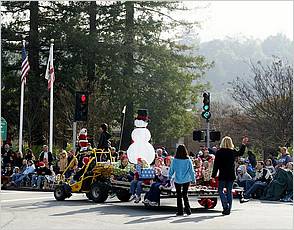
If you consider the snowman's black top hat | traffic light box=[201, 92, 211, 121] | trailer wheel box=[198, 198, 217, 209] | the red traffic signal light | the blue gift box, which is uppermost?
the red traffic signal light

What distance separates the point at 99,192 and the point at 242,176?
22.0 feet

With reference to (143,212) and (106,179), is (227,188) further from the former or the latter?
(106,179)

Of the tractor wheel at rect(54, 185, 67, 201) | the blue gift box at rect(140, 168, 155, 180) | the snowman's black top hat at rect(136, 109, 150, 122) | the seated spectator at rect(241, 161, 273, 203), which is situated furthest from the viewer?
the seated spectator at rect(241, 161, 273, 203)

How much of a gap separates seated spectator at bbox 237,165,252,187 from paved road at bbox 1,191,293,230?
348 cm

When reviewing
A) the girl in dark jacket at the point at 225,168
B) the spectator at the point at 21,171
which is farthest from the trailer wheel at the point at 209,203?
the spectator at the point at 21,171

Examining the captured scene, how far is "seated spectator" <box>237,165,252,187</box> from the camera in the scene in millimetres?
22703

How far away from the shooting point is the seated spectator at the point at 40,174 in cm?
2644

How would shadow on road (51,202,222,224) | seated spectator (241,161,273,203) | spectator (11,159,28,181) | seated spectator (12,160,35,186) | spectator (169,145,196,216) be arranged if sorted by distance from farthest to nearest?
spectator (11,159,28,181) < seated spectator (12,160,35,186) < seated spectator (241,161,273,203) < spectator (169,145,196,216) < shadow on road (51,202,222,224)

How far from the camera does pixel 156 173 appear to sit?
56.1 feet

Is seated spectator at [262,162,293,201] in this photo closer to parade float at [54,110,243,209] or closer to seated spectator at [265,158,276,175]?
seated spectator at [265,158,276,175]

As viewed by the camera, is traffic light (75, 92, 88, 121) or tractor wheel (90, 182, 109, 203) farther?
traffic light (75, 92, 88, 121)

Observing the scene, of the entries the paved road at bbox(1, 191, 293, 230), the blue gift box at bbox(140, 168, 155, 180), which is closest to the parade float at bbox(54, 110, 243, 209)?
the blue gift box at bbox(140, 168, 155, 180)

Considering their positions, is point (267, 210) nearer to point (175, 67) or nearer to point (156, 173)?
point (156, 173)

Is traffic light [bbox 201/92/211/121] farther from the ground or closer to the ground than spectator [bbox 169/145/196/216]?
farther from the ground
